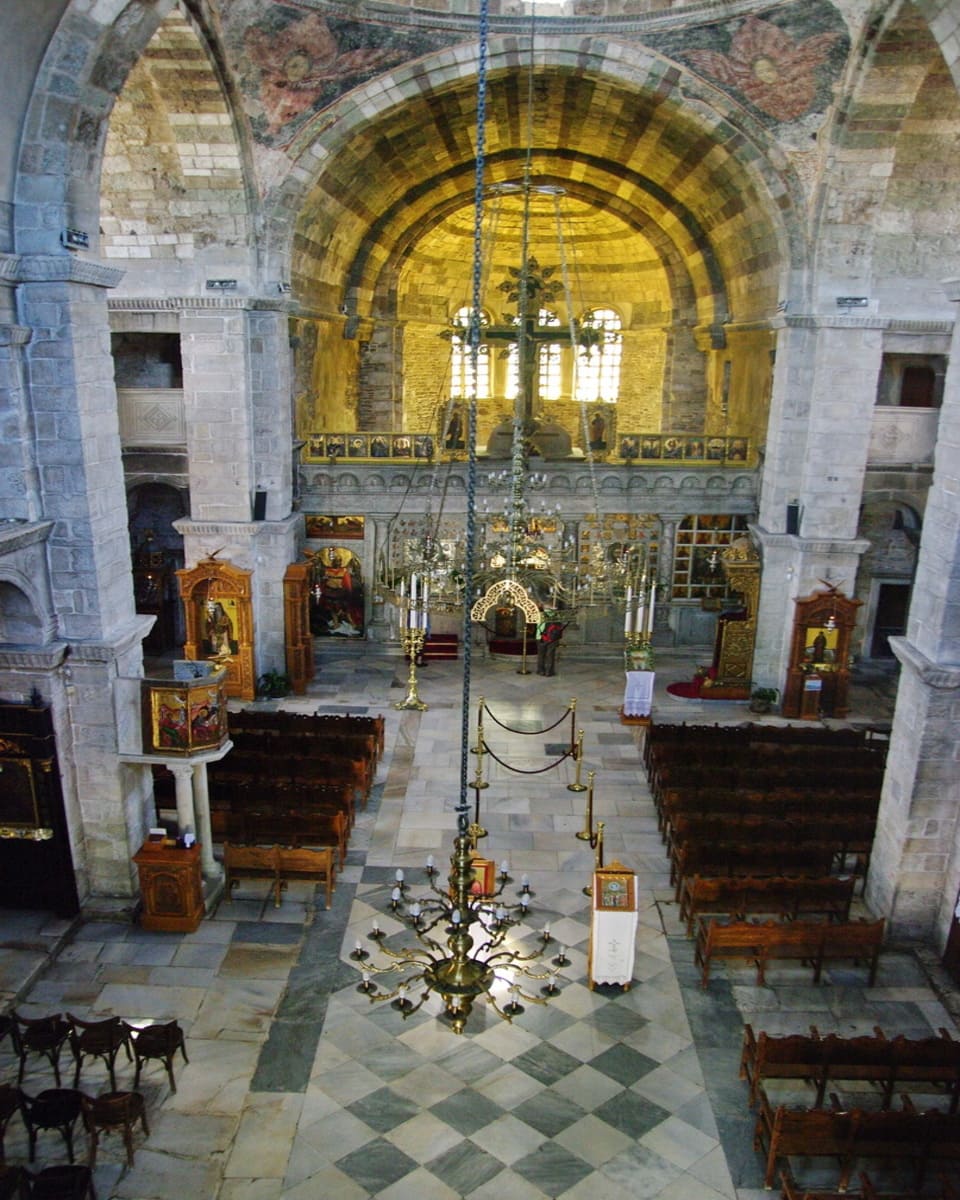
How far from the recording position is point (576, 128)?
A: 2192cm

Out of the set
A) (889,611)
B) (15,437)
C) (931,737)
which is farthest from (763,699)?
(15,437)

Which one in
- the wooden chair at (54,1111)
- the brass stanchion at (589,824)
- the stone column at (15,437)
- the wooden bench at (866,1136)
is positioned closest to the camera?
the wooden bench at (866,1136)

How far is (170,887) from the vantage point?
1197cm

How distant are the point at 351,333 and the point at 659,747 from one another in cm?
1457

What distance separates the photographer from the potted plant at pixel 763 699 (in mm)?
19375

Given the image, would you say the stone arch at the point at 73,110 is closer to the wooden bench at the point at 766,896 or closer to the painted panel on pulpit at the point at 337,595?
the wooden bench at the point at 766,896

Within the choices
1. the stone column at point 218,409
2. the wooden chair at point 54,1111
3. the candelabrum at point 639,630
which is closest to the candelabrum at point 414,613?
the candelabrum at point 639,630

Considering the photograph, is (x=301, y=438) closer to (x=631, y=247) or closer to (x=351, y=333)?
(x=351, y=333)

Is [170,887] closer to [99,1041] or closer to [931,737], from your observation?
[99,1041]

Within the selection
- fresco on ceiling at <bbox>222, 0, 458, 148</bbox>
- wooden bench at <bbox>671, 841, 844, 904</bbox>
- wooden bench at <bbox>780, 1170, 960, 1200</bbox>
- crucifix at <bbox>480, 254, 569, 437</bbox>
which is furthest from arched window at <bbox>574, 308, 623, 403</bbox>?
wooden bench at <bbox>780, 1170, 960, 1200</bbox>

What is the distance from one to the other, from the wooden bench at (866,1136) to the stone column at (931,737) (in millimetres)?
3912

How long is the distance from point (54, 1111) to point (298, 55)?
15.4 meters

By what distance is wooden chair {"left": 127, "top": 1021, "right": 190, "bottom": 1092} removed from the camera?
9.38m

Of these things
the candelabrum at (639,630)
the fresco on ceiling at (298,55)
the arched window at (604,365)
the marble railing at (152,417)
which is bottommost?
the candelabrum at (639,630)
